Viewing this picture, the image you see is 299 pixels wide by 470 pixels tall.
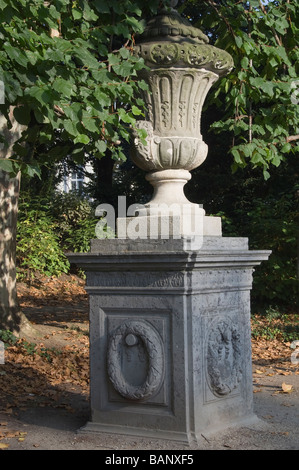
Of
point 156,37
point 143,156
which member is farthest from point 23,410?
point 156,37

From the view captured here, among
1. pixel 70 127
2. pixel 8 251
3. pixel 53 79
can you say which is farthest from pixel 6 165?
pixel 8 251

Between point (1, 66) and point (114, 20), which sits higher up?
point (114, 20)

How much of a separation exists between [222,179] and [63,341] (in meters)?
7.67

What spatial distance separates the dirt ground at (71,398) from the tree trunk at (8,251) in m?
0.36

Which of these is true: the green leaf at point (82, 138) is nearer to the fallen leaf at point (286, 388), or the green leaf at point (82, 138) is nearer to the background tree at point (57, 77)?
the background tree at point (57, 77)

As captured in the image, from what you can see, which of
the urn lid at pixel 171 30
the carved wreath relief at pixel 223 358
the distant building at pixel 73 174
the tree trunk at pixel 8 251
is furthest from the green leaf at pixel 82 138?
the distant building at pixel 73 174

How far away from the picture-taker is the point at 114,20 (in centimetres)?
651

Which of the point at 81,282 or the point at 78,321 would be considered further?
the point at 81,282

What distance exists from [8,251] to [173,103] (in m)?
4.24

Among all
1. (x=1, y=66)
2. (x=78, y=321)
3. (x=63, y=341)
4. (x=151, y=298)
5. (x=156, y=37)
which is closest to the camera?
(x=151, y=298)

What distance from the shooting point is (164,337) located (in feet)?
15.2

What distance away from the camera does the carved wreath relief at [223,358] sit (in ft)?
15.6
